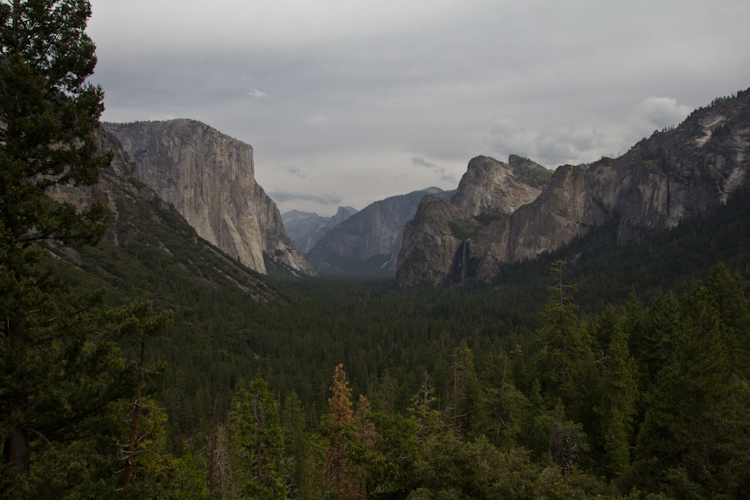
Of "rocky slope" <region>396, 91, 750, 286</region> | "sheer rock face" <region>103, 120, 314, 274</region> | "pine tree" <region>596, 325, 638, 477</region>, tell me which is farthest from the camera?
"sheer rock face" <region>103, 120, 314, 274</region>

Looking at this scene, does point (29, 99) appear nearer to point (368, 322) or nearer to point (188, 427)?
point (188, 427)

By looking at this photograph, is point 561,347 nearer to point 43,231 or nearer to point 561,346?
point 561,346

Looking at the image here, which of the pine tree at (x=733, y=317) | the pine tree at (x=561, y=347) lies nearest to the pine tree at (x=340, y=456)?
the pine tree at (x=561, y=347)

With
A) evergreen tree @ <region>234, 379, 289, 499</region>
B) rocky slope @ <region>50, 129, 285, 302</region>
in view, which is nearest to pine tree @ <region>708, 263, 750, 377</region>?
evergreen tree @ <region>234, 379, 289, 499</region>

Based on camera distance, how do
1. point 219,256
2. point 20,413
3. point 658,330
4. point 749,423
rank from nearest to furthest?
1. point 20,413
2. point 749,423
3. point 658,330
4. point 219,256

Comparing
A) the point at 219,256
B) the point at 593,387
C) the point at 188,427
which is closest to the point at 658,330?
the point at 593,387

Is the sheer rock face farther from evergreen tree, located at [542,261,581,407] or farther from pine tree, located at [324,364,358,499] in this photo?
evergreen tree, located at [542,261,581,407]

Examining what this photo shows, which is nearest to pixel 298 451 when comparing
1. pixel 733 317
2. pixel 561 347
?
pixel 561 347
